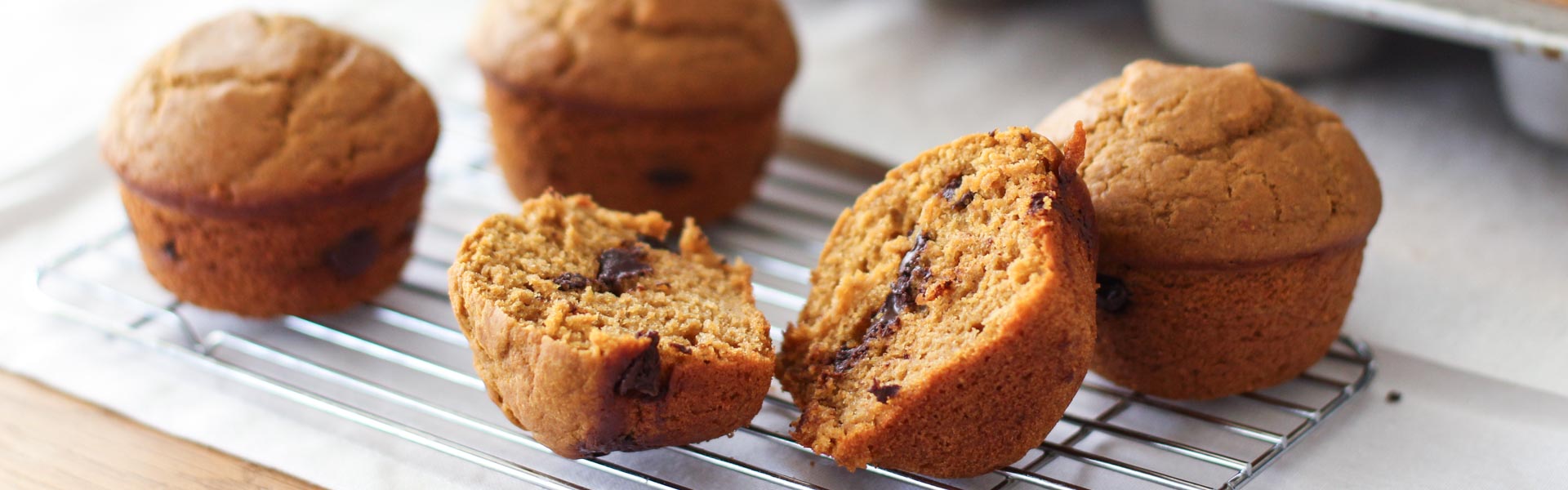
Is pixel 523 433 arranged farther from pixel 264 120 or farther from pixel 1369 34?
pixel 1369 34

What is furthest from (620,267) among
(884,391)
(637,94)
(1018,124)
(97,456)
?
(1018,124)

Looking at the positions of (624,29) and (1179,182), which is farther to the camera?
(624,29)

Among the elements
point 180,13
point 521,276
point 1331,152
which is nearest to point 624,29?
point 521,276

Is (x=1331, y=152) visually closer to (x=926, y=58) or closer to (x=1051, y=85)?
(x=1051, y=85)

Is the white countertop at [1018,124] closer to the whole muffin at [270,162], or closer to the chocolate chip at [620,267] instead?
the whole muffin at [270,162]

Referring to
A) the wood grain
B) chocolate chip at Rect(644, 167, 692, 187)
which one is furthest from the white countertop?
chocolate chip at Rect(644, 167, 692, 187)

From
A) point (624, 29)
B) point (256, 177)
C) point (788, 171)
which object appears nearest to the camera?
point (256, 177)

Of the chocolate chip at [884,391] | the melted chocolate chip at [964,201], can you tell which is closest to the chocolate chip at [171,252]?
the chocolate chip at [884,391]
